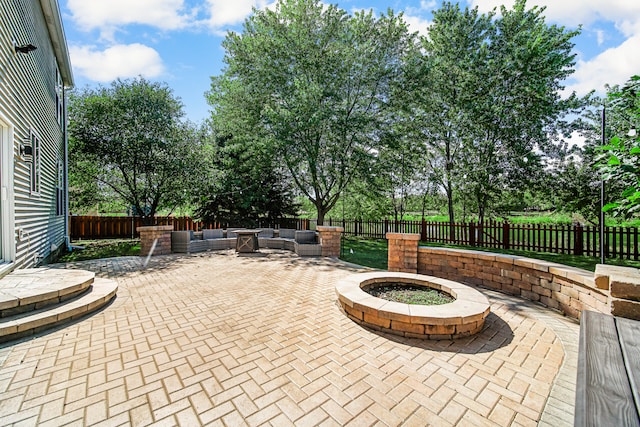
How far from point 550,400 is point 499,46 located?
13.8 metres

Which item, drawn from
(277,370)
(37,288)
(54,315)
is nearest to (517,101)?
(277,370)

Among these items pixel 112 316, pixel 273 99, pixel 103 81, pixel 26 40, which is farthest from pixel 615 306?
pixel 103 81

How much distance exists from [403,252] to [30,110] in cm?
861

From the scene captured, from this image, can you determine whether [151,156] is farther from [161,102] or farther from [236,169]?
[236,169]

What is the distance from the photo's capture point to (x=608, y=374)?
137 cm

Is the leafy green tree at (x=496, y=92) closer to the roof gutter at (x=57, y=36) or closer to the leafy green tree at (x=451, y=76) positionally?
the leafy green tree at (x=451, y=76)

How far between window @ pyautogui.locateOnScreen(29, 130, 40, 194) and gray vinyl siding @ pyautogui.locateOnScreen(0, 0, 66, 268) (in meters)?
0.15

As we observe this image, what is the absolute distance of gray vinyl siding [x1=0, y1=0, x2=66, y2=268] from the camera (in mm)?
4605

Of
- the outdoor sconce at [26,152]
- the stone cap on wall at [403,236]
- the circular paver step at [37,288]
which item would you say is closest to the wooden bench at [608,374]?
the stone cap on wall at [403,236]

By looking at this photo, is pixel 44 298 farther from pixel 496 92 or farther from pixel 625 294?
pixel 496 92

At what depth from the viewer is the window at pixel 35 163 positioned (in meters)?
5.83

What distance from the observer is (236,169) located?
46.8 ft

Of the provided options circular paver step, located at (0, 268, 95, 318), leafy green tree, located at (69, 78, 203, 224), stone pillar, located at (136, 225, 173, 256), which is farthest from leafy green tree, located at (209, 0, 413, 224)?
circular paver step, located at (0, 268, 95, 318)

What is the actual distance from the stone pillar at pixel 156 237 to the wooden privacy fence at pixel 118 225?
4.43 m
